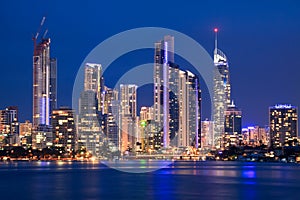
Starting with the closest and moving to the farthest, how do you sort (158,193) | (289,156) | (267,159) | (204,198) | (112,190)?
1. (204,198)
2. (158,193)
3. (112,190)
4. (289,156)
5. (267,159)

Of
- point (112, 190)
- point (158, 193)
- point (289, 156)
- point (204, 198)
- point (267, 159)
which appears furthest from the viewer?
point (267, 159)

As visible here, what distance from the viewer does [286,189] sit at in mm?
59438

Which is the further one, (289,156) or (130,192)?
(289,156)

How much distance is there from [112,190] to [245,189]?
37.9ft

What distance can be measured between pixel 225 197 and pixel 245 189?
911 cm

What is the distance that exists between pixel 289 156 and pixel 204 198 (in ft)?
451

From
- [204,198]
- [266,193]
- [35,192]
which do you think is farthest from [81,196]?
[266,193]

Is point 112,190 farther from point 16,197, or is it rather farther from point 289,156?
point 289,156

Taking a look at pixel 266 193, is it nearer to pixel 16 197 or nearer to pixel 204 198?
pixel 204 198

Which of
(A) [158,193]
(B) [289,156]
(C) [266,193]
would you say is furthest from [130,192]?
(B) [289,156]

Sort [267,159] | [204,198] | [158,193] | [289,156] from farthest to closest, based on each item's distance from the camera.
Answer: [267,159]
[289,156]
[158,193]
[204,198]

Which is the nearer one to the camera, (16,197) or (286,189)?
(16,197)

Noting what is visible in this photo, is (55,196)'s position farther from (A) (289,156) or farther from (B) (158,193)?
(A) (289,156)

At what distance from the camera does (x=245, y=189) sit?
196 feet
